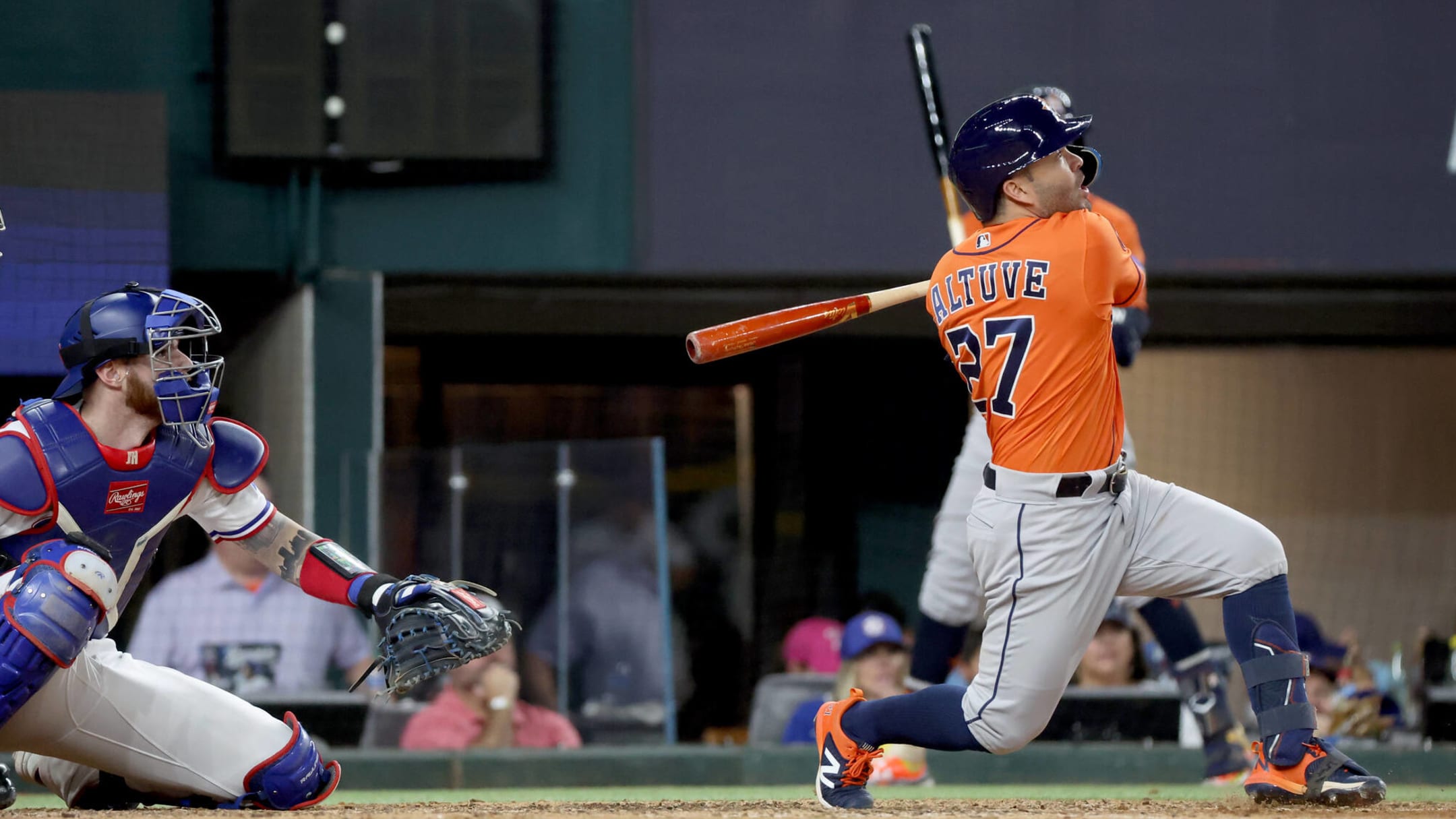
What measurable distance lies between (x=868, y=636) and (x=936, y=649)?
52.1 inches

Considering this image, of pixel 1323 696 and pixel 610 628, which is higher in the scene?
pixel 610 628

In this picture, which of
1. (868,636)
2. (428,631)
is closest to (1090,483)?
(428,631)

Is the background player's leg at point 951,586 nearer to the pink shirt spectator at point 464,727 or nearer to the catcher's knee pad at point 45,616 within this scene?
the pink shirt spectator at point 464,727

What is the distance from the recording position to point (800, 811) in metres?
3.41

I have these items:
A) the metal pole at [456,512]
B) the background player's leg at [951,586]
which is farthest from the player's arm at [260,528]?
the metal pole at [456,512]

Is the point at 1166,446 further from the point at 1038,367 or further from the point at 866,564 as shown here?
the point at 1038,367

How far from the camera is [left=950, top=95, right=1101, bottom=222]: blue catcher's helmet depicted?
3.36 m

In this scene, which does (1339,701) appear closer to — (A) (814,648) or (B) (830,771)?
(A) (814,648)

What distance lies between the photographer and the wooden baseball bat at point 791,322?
3.68 meters

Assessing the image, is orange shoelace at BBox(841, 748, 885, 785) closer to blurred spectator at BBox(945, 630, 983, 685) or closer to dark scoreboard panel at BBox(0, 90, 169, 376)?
blurred spectator at BBox(945, 630, 983, 685)

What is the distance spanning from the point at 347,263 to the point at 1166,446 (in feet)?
16.4

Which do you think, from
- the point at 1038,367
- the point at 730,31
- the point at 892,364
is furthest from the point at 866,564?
the point at 1038,367

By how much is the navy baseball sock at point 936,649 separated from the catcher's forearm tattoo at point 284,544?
1884 mm

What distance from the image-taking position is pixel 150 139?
727 centimetres
